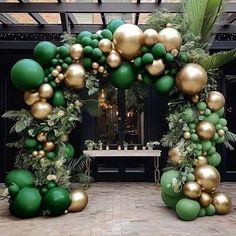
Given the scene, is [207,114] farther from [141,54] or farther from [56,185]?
[56,185]

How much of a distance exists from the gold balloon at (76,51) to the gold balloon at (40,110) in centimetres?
92

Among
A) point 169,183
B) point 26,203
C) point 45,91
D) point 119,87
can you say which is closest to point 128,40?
point 119,87

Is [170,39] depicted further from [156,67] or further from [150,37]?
[156,67]

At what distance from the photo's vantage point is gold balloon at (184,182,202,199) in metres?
6.07

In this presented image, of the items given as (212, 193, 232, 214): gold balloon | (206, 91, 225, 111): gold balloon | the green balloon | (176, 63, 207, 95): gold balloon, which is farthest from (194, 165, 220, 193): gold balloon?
the green balloon

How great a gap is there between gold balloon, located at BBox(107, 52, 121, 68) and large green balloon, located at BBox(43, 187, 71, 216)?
2.17m

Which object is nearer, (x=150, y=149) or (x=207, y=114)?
(x=207, y=114)

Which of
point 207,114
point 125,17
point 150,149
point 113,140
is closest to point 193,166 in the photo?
point 207,114

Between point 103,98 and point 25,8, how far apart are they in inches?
133

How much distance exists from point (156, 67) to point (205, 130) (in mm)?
1264

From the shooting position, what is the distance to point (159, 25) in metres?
6.54

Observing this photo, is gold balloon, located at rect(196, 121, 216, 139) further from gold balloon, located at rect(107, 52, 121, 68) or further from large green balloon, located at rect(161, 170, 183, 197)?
gold balloon, located at rect(107, 52, 121, 68)

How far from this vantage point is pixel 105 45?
6336 millimetres

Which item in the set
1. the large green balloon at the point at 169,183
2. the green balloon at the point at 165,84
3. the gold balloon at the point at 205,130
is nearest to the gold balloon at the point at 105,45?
the green balloon at the point at 165,84
